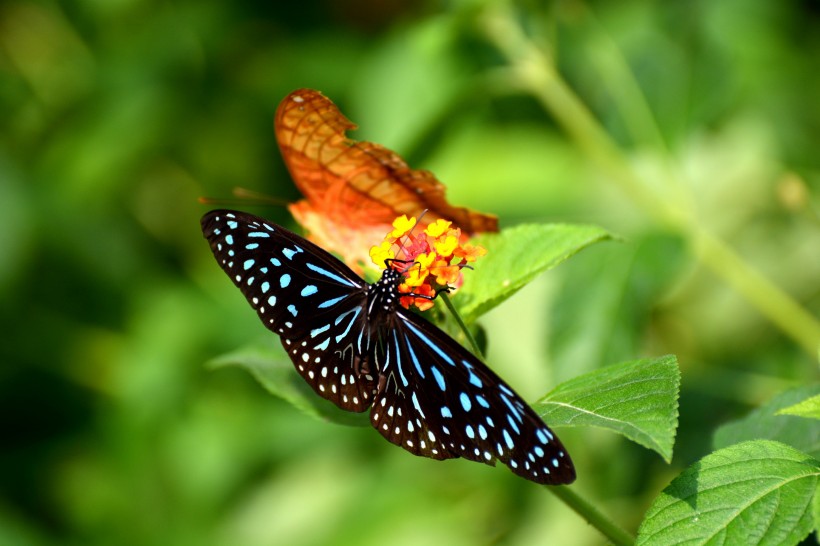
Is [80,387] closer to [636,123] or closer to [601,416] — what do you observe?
[636,123]

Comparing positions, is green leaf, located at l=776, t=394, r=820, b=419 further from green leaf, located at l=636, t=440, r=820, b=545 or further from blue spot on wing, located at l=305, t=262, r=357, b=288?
blue spot on wing, located at l=305, t=262, r=357, b=288

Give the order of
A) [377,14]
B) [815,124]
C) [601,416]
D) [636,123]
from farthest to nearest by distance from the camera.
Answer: [377,14] → [815,124] → [636,123] → [601,416]

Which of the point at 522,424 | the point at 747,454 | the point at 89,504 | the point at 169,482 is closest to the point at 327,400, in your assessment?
the point at 522,424

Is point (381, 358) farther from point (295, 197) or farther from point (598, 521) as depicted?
point (295, 197)

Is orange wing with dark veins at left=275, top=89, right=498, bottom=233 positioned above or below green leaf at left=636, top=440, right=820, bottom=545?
above

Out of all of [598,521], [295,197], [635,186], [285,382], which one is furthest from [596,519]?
[295,197]

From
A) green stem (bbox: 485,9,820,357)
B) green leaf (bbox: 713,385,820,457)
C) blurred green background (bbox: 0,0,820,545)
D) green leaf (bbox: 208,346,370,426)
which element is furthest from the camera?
blurred green background (bbox: 0,0,820,545)

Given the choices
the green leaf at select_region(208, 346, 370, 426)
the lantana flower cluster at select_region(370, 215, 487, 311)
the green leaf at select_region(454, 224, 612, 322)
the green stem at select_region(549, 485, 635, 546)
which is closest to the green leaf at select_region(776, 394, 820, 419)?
the green stem at select_region(549, 485, 635, 546)
